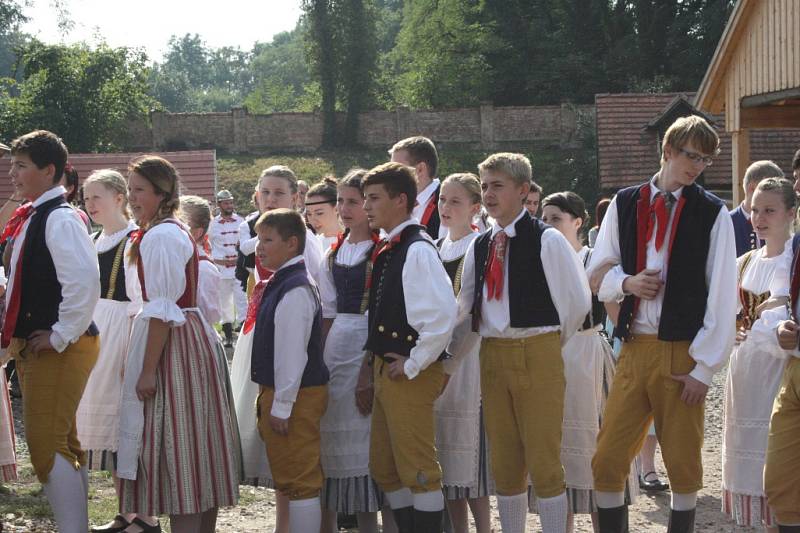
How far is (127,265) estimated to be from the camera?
5559 mm

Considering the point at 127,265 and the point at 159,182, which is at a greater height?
the point at 159,182

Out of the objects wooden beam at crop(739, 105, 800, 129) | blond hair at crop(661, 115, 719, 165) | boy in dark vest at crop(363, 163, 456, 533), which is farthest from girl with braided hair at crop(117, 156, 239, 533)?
wooden beam at crop(739, 105, 800, 129)

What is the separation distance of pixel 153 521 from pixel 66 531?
0.68 metres

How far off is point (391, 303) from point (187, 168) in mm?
23091

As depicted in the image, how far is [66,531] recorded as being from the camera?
188 inches

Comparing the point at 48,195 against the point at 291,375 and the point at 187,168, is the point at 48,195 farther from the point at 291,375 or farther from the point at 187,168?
the point at 187,168

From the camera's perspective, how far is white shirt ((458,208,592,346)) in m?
4.58

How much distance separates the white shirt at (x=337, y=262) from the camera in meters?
5.03

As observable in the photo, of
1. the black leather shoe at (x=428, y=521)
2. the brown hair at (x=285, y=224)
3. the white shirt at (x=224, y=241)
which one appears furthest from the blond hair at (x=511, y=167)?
the white shirt at (x=224, y=241)

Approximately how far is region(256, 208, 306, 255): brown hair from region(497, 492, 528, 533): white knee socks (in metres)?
1.53

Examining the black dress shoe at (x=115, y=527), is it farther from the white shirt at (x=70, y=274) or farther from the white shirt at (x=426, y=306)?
the white shirt at (x=426, y=306)

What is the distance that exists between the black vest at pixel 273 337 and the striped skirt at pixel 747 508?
2092 millimetres

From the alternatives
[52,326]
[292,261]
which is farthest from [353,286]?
[52,326]

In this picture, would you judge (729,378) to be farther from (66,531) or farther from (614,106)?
(614,106)
